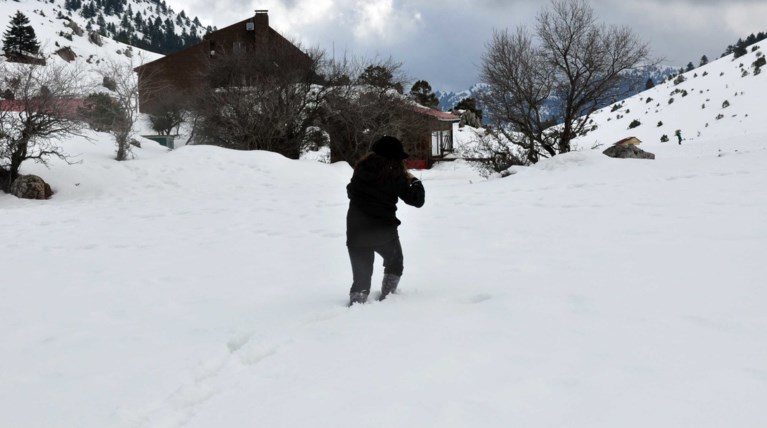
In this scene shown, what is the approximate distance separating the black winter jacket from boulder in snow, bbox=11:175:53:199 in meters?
12.5

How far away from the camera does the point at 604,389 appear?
2.72 meters

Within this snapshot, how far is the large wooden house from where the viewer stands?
2627 centimetres

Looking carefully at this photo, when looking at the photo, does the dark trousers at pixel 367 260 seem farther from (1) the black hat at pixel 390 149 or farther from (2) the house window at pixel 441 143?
(2) the house window at pixel 441 143

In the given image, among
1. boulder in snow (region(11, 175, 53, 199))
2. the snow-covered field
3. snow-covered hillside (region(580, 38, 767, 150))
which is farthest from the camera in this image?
snow-covered hillside (region(580, 38, 767, 150))

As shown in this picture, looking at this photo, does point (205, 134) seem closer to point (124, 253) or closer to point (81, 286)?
point (124, 253)

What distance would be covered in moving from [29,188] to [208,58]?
1883 centimetres

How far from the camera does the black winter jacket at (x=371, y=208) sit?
15.3 feet

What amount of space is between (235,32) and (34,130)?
26757mm

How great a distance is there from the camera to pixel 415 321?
3.99 m

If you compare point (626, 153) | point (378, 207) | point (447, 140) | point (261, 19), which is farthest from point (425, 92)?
point (378, 207)

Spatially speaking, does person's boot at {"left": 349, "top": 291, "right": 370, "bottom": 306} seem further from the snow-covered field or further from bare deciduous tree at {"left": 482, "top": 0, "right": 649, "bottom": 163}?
bare deciduous tree at {"left": 482, "top": 0, "right": 649, "bottom": 163}

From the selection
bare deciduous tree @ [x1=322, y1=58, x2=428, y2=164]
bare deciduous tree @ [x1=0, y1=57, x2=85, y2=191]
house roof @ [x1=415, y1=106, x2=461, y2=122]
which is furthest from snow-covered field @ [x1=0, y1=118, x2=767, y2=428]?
house roof @ [x1=415, y1=106, x2=461, y2=122]

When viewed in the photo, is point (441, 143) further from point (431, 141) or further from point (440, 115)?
point (431, 141)

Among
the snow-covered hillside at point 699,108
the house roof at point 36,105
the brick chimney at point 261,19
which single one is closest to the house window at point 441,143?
the snow-covered hillside at point 699,108
